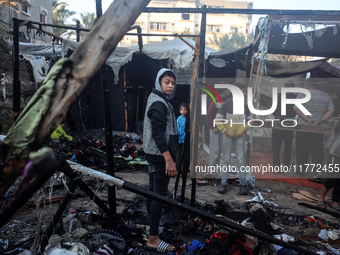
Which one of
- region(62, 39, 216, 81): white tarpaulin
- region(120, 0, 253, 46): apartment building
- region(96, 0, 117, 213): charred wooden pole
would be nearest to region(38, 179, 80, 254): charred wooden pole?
region(96, 0, 117, 213): charred wooden pole

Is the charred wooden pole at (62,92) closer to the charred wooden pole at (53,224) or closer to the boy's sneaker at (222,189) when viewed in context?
the charred wooden pole at (53,224)

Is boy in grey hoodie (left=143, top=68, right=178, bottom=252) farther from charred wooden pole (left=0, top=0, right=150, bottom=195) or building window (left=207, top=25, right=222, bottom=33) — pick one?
building window (left=207, top=25, right=222, bottom=33)

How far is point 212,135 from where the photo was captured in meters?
6.58

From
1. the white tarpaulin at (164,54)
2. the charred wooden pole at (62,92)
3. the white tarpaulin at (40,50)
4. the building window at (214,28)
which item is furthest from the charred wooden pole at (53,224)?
the building window at (214,28)

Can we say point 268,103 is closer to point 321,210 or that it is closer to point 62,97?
point 321,210

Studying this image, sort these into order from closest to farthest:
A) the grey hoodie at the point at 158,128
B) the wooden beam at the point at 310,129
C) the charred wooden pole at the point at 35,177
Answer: the charred wooden pole at the point at 35,177, the grey hoodie at the point at 158,128, the wooden beam at the point at 310,129

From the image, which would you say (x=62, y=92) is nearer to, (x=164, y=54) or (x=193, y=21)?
(x=164, y=54)

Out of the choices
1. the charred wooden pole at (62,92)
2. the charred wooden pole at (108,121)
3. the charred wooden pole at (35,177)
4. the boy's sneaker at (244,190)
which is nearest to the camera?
the charred wooden pole at (35,177)

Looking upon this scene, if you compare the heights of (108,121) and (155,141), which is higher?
(108,121)

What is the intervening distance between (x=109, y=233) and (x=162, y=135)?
1398mm

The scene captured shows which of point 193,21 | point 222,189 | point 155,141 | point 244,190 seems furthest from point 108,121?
point 193,21

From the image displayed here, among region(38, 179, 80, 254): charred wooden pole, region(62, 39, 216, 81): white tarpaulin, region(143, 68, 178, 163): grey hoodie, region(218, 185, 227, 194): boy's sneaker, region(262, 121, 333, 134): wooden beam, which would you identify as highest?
region(62, 39, 216, 81): white tarpaulin

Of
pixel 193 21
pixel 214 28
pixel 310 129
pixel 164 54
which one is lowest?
pixel 310 129

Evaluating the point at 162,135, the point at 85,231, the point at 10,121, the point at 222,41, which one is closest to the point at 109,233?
the point at 85,231
